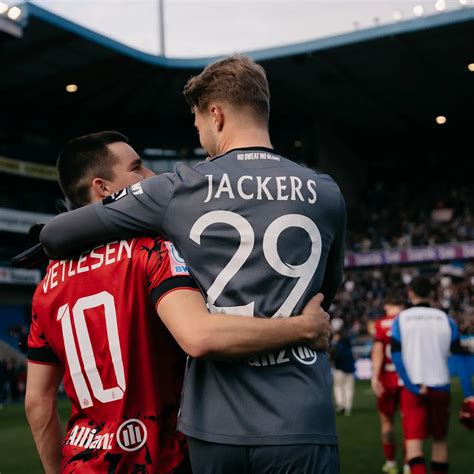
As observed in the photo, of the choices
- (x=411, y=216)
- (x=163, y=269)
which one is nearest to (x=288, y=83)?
(x=411, y=216)

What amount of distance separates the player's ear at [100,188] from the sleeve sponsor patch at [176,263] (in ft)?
A: 1.46

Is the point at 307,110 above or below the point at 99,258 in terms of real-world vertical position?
above

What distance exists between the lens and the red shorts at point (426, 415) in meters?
7.08

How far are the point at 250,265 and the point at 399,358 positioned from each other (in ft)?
18.4

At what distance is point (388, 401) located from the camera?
8742mm

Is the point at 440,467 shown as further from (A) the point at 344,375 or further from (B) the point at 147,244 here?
(A) the point at 344,375

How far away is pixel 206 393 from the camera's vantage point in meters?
2.08

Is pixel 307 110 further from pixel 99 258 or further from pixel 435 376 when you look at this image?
pixel 99 258

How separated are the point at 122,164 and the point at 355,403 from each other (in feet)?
56.1

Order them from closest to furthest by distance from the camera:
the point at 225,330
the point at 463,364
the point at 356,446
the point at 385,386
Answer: the point at 225,330 → the point at 463,364 → the point at 385,386 → the point at 356,446

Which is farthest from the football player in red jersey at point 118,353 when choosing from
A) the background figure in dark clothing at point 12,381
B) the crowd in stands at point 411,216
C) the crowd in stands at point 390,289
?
the crowd in stands at point 411,216

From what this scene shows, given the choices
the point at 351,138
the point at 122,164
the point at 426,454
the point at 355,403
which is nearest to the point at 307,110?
the point at 351,138

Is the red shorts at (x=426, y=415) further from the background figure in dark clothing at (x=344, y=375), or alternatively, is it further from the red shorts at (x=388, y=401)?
the background figure in dark clothing at (x=344, y=375)

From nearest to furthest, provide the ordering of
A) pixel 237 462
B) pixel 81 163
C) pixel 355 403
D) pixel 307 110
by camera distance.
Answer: pixel 237 462
pixel 81 163
pixel 355 403
pixel 307 110
